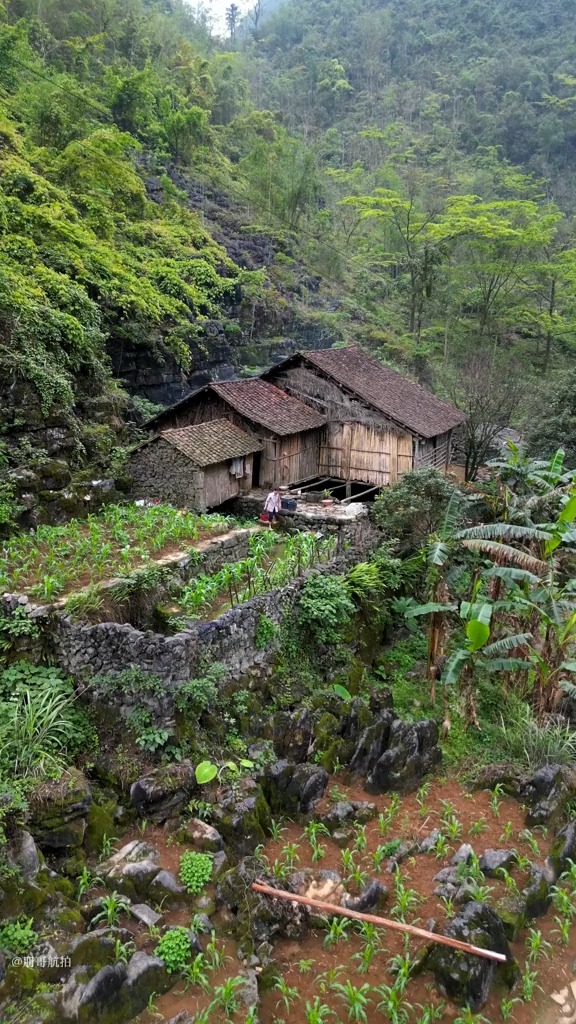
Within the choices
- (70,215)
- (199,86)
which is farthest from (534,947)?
(199,86)

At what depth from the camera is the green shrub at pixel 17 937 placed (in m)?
6.15

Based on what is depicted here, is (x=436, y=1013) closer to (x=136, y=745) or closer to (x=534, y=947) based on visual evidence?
(x=534, y=947)

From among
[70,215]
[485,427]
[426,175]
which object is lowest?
[485,427]

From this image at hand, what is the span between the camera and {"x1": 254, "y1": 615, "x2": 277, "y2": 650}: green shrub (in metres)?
10.9

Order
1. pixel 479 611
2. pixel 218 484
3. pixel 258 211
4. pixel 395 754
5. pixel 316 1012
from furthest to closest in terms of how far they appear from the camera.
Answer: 1. pixel 258 211
2. pixel 218 484
3. pixel 479 611
4. pixel 395 754
5. pixel 316 1012

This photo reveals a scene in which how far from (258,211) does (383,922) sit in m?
37.0

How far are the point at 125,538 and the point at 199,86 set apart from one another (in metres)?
41.2

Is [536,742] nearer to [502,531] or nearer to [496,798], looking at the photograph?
[496,798]

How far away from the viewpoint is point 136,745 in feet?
29.3

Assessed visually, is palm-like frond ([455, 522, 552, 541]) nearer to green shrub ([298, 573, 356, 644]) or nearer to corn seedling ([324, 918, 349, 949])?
green shrub ([298, 573, 356, 644])

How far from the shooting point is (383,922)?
679cm

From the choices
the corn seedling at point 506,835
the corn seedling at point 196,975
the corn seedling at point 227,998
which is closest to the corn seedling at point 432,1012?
the corn seedling at point 227,998

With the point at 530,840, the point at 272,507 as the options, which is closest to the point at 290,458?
the point at 272,507

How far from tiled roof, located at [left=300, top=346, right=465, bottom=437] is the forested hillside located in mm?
2760
